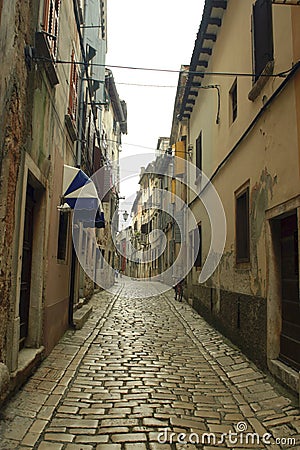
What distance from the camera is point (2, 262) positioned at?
4434mm

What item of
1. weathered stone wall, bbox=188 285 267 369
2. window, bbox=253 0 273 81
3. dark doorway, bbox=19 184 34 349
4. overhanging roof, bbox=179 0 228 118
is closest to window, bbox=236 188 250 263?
weathered stone wall, bbox=188 285 267 369

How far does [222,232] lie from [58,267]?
13.5 feet

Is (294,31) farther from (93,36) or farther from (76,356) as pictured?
(93,36)

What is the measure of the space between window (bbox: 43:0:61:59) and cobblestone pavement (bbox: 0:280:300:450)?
4731 millimetres

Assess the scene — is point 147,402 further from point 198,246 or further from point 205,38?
point 205,38

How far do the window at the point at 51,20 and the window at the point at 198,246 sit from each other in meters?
8.08

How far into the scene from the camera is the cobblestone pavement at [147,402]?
412 cm

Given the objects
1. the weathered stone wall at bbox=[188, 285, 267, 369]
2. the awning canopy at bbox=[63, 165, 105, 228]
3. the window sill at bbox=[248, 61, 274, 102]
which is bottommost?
the weathered stone wall at bbox=[188, 285, 267, 369]

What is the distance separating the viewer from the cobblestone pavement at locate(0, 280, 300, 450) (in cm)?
412

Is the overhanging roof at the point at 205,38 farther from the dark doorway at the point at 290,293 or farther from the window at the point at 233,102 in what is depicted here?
the dark doorway at the point at 290,293

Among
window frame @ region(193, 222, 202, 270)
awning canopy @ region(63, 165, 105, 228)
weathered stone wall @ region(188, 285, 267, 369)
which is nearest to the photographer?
weathered stone wall @ region(188, 285, 267, 369)

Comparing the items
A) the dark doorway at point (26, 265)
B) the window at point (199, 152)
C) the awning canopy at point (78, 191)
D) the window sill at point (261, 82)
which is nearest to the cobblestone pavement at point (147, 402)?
the dark doorway at point (26, 265)

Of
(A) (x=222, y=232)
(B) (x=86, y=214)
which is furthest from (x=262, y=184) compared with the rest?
(B) (x=86, y=214)

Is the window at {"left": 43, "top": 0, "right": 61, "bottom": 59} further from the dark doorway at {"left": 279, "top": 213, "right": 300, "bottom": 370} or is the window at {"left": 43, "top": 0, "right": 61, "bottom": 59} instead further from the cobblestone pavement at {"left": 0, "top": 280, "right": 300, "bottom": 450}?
the cobblestone pavement at {"left": 0, "top": 280, "right": 300, "bottom": 450}
